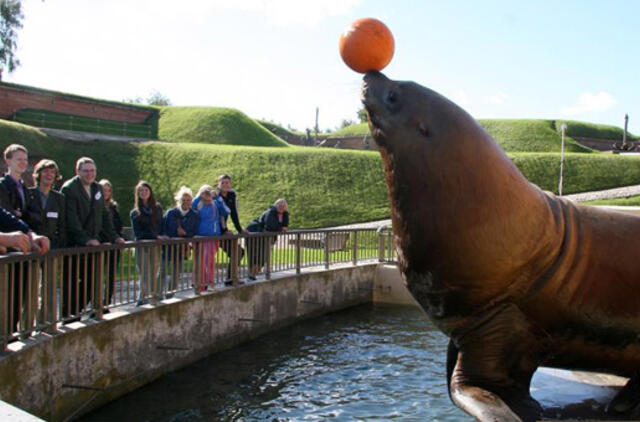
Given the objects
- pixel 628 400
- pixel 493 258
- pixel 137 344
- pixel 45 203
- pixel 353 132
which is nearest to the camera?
pixel 493 258

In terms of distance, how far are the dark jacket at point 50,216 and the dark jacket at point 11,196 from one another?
122 mm

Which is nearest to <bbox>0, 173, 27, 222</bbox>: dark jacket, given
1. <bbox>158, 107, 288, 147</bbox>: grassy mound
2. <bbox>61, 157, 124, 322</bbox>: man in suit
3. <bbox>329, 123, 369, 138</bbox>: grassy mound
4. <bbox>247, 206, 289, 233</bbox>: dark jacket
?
<bbox>61, 157, 124, 322</bbox>: man in suit

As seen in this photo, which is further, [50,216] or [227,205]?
[227,205]

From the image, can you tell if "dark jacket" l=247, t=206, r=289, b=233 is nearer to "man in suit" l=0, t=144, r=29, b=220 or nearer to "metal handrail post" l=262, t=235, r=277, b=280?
"metal handrail post" l=262, t=235, r=277, b=280

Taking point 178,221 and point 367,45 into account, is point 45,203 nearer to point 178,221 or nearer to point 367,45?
point 178,221

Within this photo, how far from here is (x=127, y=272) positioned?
9.03m

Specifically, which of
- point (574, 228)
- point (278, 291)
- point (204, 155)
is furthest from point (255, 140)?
point (574, 228)

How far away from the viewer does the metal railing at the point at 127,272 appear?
5914mm

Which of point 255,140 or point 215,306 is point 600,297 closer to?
point 215,306

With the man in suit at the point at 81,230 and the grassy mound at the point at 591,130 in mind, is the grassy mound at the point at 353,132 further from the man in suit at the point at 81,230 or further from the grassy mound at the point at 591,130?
the man in suit at the point at 81,230

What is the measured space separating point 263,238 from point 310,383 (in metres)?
3.83

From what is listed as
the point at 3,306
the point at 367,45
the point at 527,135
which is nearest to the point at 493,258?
the point at 367,45

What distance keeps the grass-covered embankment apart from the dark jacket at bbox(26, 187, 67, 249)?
844 inches

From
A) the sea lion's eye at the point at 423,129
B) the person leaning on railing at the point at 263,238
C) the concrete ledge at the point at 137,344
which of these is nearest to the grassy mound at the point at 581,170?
the person leaning on railing at the point at 263,238
